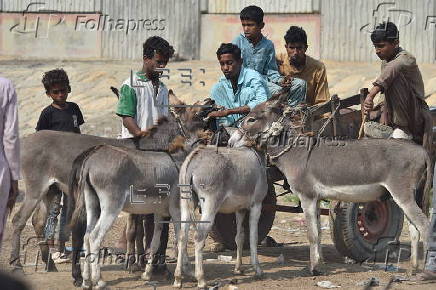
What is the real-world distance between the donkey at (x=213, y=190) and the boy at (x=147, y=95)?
868mm

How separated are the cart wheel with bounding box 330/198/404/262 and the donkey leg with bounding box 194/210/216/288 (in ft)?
6.53

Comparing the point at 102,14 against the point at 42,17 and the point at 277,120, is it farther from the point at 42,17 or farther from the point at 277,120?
the point at 277,120

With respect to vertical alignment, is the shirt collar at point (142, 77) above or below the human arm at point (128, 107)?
above

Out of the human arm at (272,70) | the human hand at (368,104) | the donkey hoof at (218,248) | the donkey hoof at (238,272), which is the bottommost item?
the donkey hoof at (238,272)

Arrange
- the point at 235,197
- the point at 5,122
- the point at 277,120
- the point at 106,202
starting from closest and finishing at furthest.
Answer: the point at 5,122, the point at 106,202, the point at 235,197, the point at 277,120

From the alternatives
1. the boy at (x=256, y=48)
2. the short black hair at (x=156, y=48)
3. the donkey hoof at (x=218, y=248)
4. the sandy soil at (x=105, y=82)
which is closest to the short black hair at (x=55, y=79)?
the short black hair at (x=156, y=48)

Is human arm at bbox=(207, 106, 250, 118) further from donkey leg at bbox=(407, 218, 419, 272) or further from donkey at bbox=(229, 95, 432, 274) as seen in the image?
donkey leg at bbox=(407, 218, 419, 272)

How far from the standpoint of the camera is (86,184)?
870 cm

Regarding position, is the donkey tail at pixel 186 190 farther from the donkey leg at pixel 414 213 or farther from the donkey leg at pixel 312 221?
the donkey leg at pixel 414 213

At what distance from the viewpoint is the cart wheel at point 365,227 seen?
34.2 ft

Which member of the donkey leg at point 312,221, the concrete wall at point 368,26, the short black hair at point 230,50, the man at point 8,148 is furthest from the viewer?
the concrete wall at point 368,26

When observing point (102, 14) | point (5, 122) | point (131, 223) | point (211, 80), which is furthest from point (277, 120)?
point (102, 14)

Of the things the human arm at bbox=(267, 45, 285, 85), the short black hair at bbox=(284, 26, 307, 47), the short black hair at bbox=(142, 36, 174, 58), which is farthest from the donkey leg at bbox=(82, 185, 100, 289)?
the short black hair at bbox=(284, 26, 307, 47)

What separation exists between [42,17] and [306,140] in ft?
52.9
